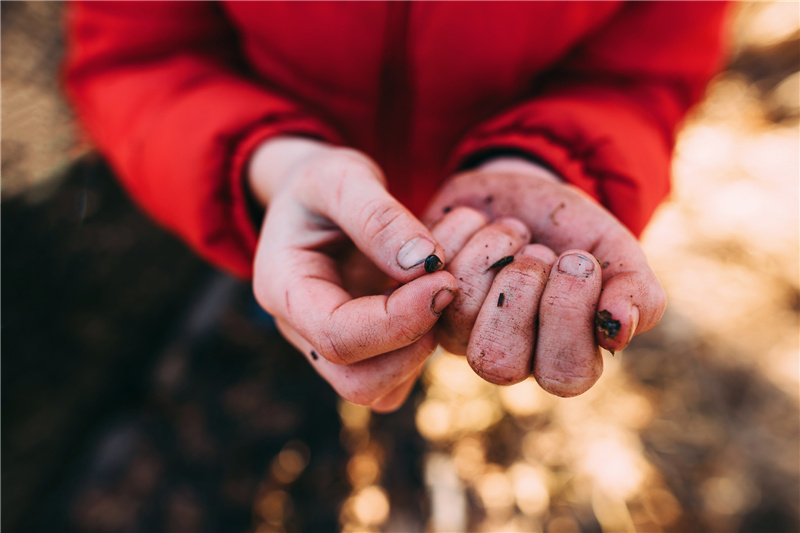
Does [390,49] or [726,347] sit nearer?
[390,49]

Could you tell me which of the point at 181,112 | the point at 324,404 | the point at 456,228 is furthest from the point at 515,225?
the point at 324,404

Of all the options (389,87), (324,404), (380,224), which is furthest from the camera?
(324,404)

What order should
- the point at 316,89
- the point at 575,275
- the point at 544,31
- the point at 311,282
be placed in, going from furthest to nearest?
the point at 316,89 < the point at 544,31 < the point at 311,282 < the point at 575,275

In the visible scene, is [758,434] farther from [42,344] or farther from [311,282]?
[42,344]

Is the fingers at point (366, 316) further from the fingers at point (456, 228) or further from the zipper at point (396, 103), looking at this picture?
the zipper at point (396, 103)

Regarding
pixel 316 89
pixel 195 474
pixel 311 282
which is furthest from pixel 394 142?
pixel 195 474

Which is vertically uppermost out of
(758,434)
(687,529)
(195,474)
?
(758,434)

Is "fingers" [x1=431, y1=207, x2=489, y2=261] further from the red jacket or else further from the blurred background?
the blurred background

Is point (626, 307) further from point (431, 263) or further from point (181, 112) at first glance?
point (181, 112)
